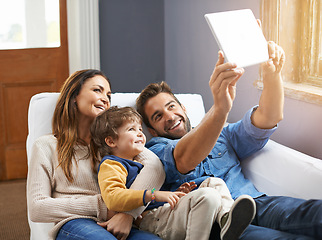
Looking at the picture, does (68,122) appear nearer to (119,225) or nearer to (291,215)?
(119,225)

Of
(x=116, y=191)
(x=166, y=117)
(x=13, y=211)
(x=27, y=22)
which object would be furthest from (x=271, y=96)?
(x=27, y=22)

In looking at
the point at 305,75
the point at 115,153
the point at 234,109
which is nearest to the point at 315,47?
the point at 305,75

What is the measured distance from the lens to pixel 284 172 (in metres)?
1.58

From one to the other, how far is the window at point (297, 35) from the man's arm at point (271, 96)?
1.28 feet

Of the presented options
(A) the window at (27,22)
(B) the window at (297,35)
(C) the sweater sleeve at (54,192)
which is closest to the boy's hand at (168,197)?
(C) the sweater sleeve at (54,192)

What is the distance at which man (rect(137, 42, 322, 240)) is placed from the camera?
1286 millimetres

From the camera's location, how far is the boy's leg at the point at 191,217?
1282 mm

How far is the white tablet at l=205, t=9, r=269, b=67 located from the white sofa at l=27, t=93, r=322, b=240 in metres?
0.40

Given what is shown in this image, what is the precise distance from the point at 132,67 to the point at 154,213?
214 cm

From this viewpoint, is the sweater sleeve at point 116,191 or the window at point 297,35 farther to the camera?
the window at point 297,35

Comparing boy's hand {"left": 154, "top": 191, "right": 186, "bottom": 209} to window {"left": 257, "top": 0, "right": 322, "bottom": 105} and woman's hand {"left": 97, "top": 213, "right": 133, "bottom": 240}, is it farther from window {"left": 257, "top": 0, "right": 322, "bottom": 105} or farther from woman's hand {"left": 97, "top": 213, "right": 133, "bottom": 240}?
window {"left": 257, "top": 0, "right": 322, "bottom": 105}

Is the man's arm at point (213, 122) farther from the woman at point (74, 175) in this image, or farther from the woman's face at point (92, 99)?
the woman's face at point (92, 99)

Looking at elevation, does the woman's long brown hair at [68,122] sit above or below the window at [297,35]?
below

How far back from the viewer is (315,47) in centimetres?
200
